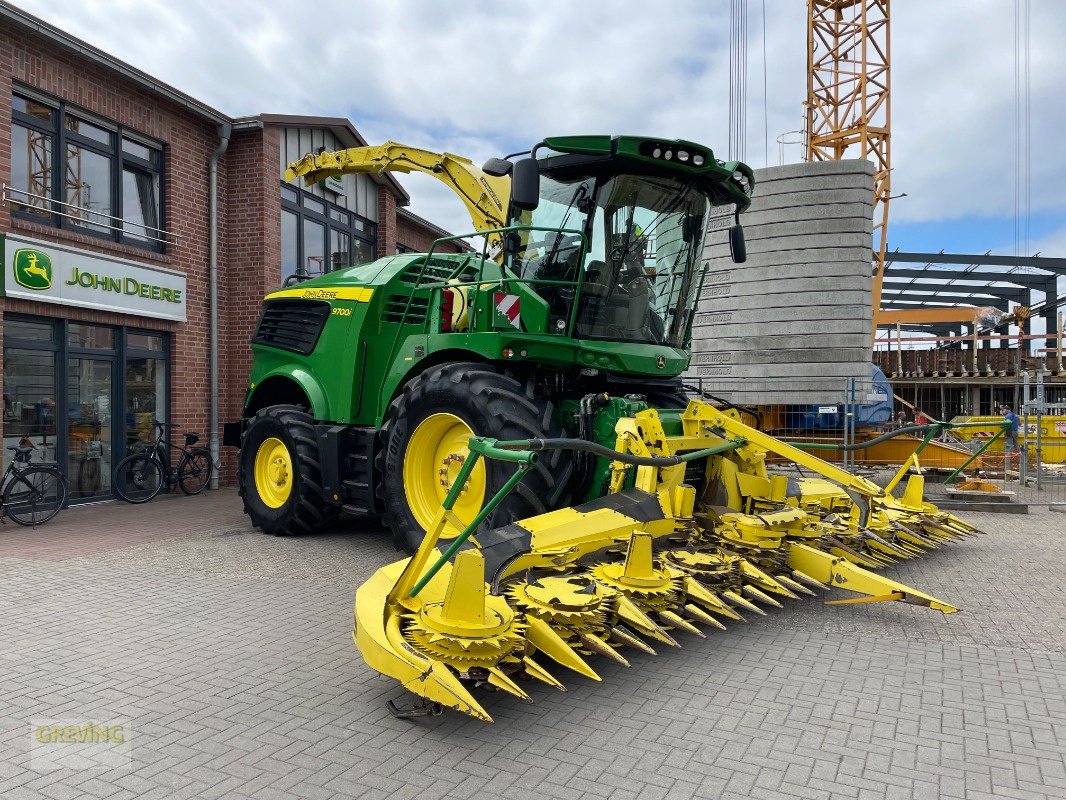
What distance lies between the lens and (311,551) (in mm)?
7082

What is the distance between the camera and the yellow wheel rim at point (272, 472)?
7922mm

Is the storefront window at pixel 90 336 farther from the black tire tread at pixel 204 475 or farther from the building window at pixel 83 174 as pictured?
the black tire tread at pixel 204 475

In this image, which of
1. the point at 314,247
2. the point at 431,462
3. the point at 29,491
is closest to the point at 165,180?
the point at 314,247

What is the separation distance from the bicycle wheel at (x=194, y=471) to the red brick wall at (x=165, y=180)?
16.7 inches

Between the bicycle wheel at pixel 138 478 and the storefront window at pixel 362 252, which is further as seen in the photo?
the storefront window at pixel 362 252

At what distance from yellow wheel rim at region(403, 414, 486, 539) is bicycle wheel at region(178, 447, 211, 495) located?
19.9 ft

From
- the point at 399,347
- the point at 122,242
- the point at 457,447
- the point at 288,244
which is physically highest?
the point at 288,244

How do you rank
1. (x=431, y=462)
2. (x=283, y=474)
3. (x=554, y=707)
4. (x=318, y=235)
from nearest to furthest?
(x=554, y=707) → (x=431, y=462) → (x=283, y=474) → (x=318, y=235)

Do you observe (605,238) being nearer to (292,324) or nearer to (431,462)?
(431,462)

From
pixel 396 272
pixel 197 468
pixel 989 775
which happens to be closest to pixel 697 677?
pixel 989 775

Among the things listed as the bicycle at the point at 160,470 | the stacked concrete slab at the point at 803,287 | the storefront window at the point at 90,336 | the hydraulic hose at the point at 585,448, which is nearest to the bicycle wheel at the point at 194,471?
the bicycle at the point at 160,470

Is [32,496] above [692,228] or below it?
below

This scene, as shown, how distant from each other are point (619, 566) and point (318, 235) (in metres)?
11.1

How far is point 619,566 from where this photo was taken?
4070mm
